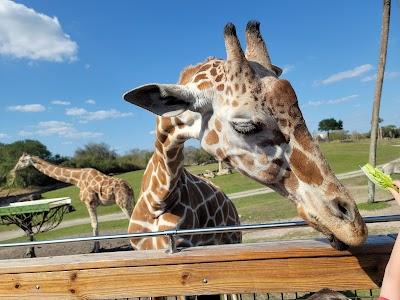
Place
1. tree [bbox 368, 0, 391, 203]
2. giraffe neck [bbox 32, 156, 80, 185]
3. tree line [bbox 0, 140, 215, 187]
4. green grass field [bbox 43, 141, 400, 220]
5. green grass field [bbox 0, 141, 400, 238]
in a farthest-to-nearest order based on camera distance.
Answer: tree line [bbox 0, 140, 215, 187] → green grass field [bbox 43, 141, 400, 220] → green grass field [bbox 0, 141, 400, 238] → tree [bbox 368, 0, 391, 203] → giraffe neck [bbox 32, 156, 80, 185]

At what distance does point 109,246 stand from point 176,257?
10.2m

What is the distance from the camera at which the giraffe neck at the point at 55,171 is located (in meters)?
12.0

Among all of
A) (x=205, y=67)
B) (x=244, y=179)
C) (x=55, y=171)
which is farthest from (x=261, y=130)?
(x=244, y=179)

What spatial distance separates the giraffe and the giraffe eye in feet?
33.5

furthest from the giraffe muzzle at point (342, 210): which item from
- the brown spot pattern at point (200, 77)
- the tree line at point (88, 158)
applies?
the tree line at point (88, 158)

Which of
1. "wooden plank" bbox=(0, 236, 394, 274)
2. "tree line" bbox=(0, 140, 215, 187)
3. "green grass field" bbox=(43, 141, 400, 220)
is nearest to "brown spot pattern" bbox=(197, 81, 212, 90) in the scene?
"wooden plank" bbox=(0, 236, 394, 274)

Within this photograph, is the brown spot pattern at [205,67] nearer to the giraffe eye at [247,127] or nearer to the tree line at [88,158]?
the giraffe eye at [247,127]

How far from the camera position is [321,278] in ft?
6.42

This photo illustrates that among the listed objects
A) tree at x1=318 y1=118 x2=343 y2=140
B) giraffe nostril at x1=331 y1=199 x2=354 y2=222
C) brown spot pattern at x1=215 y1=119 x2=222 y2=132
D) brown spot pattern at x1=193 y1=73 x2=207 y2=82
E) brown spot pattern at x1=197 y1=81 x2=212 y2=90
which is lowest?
giraffe nostril at x1=331 y1=199 x2=354 y2=222

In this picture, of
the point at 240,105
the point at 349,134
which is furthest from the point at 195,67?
the point at 349,134

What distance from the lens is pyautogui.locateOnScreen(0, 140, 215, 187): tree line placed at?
36.6 meters

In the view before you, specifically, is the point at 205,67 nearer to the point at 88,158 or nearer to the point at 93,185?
the point at 93,185

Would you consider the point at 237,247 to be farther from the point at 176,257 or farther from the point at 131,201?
the point at 131,201

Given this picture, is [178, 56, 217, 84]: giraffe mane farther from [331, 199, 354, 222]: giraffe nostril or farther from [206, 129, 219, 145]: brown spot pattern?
[331, 199, 354, 222]: giraffe nostril
